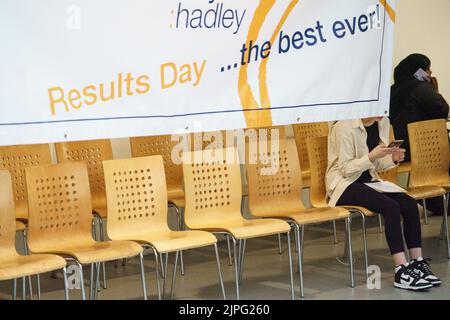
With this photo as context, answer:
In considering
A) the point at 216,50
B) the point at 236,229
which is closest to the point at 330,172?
the point at 236,229

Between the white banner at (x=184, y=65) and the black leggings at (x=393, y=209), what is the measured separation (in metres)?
0.80

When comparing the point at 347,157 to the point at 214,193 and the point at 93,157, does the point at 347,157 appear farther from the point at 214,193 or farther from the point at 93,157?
the point at 93,157

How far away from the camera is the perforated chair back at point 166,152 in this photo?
6617mm

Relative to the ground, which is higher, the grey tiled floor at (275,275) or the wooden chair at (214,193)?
the wooden chair at (214,193)

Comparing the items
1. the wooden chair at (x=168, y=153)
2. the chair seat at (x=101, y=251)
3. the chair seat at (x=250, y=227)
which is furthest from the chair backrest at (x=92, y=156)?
the chair seat at (x=101, y=251)

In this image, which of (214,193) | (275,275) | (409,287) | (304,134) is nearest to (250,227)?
(214,193)

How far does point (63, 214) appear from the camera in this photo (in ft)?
17.1

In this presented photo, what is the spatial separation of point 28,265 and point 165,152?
2330mm

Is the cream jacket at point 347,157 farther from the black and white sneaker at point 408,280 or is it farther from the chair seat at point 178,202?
the chair seat at point 178,202

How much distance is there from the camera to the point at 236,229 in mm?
5379

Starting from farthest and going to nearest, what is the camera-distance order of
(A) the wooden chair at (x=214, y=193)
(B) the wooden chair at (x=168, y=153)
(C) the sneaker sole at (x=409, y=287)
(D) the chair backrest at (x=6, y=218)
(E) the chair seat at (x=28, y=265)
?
1. (B) the wooden chair at (x=168, y=153)
2. (A) the wooden chair at (x=214, y=193)
3. (C) the sneaker sole at (x=409, y=287)
4. (D) the chair backrest at (x=6, y=218)
5. (E) the chair seat at (x=28, y=265)

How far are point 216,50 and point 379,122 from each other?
179 cm

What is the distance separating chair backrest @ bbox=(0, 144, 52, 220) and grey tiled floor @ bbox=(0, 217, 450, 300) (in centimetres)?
67

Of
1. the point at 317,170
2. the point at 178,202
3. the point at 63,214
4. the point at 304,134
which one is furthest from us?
the point at 304,134
